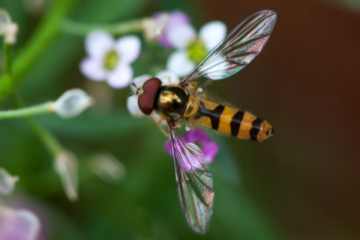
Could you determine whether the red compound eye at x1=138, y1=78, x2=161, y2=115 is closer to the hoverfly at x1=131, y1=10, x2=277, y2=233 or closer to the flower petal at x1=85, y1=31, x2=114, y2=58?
the hoverfly at x1=131, y1=10, x2=277, y2=233

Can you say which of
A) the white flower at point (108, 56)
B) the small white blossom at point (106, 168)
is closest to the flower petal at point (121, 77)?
the white flower at point (108, 56)

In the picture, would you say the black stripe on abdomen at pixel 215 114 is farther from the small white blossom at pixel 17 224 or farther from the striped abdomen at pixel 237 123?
the small white blossom at pixel 17 224

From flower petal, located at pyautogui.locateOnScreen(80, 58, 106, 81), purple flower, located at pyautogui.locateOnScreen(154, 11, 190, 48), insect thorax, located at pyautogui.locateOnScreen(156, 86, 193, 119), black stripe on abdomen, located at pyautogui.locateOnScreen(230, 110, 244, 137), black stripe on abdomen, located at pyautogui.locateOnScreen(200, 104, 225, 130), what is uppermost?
purple flower, located at pyautogui.locateOnScreen(154, 11, 190, 48)

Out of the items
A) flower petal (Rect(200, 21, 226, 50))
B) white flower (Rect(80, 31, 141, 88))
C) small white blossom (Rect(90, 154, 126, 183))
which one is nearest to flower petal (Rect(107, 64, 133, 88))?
white flower (Rect(80, 31, 141, 88))

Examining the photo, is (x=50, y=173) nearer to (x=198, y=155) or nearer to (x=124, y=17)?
(x=124, y=17)

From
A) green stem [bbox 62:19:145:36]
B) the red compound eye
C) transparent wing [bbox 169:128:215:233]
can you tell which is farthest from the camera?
green stem [bbox 62:19:145:36]

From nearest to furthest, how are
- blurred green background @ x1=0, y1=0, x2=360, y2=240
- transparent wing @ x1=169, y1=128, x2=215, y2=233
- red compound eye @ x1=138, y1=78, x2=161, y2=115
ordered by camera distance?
transparent wing @ x1=169, y1=128, x2=215, y2=233 → red compound eye @ x1=138, y1=78, x2=161, y2=115 → blurred green background @ x1=0, y1=0, x2=360, y2=240
